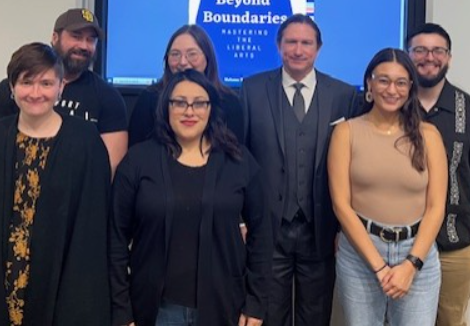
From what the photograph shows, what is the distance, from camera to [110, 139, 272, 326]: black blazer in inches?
65.6

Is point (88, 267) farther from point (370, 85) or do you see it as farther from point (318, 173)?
point (370, 85)

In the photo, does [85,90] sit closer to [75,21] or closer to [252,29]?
[75,21]

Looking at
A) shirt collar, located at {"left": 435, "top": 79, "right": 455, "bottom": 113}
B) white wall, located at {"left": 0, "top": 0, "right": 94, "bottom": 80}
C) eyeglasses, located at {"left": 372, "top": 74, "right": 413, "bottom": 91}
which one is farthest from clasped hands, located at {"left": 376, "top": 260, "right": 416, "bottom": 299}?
white wall, located at {"left": 0, "top": 0, "right": 94, "bottom": 80}

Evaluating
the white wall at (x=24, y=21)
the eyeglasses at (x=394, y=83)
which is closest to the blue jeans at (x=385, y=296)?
the eyeglasses at (x=394, y=83)


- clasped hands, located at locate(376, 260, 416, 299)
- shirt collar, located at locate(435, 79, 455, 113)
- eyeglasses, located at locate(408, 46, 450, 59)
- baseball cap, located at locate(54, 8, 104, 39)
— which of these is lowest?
clasped hands, located at locate(376, 260, 416, 299)

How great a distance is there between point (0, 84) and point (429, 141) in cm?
162

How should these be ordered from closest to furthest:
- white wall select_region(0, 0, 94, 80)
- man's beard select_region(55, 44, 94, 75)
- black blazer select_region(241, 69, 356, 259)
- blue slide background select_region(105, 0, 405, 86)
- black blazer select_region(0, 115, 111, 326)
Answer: black blazer select_region(0, 115, 111, 326), man's beard select_region(55, 44, 94, 75), black blazer select_region(241, 69, 356, 259), white wall select_region(0, 0, 94, 80), blue slide background select_region(105, 0, 405, 86)

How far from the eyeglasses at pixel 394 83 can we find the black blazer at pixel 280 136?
0.30 metres

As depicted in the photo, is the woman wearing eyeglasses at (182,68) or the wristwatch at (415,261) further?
the woman wearing eyeglasses at (182,68)

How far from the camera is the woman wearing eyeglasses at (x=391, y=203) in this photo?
1894mm

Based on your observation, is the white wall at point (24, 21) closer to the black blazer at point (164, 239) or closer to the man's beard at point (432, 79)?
the black blazer at point (164, 239)

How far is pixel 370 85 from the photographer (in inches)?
79.2

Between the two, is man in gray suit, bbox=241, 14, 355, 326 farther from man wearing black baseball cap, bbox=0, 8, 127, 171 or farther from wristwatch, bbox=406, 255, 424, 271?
man wearing black baseball cap, bbox=0, 8, 127, 171

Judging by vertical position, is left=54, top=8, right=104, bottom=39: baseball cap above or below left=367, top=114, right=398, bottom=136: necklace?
above
